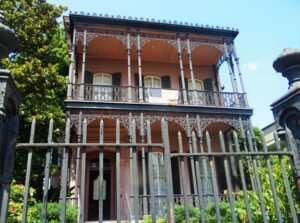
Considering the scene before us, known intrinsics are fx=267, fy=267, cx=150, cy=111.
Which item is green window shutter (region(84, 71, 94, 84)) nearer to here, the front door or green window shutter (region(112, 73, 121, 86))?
green window shutter (region(112, 73, 121, 86))

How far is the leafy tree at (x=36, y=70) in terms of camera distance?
9945mm

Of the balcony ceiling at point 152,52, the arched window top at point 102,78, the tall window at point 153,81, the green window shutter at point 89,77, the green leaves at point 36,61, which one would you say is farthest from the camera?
the tall window at point 153,81

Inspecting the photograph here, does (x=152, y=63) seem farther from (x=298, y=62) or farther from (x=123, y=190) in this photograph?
(x=298, y=62)

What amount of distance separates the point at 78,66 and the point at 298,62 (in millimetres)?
12387

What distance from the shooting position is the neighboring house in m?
11.0

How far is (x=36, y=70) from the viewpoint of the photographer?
10367 mm

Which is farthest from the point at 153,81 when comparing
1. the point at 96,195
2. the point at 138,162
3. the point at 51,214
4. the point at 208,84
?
the point at 51,214

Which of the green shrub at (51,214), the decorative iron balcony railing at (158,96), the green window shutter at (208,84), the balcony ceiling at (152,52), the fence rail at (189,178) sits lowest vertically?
the green shrub at (51,214)

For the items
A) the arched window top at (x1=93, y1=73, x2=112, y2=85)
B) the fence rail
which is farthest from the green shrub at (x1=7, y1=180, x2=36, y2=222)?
the arched window top at (x1=93, y1=73, x2=112, y2=85)

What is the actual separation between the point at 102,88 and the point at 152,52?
11.3 ft

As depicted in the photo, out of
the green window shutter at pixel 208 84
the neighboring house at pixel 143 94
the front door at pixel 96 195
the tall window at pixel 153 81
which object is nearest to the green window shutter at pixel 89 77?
the neighboring house at pixel 143 94

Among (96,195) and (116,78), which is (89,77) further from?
(96,195)

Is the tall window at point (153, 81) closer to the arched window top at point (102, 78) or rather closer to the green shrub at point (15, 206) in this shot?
the arched window top at point (102, 78)

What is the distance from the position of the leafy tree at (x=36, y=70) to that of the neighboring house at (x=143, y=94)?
86 cm
